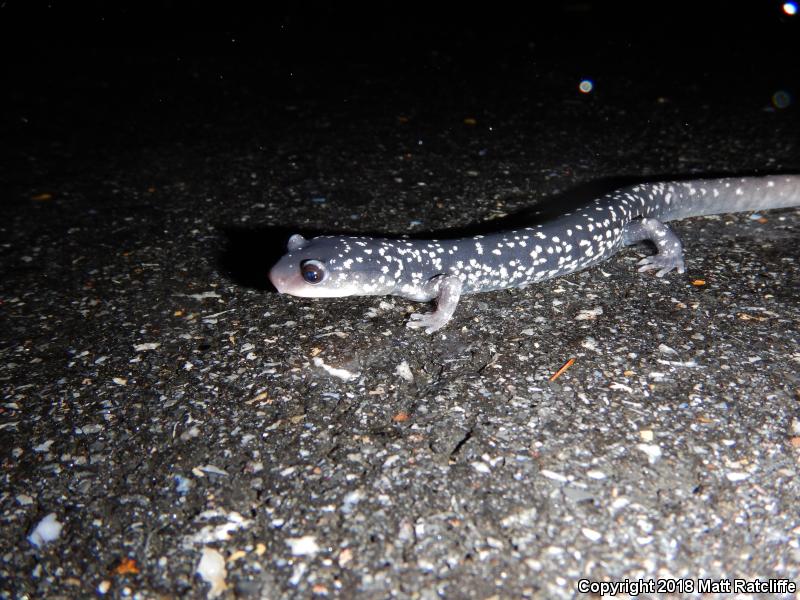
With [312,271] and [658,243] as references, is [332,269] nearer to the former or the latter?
[312,271]

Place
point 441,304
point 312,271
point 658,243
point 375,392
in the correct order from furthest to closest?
point 658,243, point 441,304, point 312,271, point 375,392

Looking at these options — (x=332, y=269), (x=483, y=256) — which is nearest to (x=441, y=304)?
(x=483, y=256)

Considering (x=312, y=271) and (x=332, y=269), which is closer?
(x=312, y=271)

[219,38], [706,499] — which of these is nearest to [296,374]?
[706,499]

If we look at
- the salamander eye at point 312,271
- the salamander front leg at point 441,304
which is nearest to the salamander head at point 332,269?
the salamander eye at point 312,271

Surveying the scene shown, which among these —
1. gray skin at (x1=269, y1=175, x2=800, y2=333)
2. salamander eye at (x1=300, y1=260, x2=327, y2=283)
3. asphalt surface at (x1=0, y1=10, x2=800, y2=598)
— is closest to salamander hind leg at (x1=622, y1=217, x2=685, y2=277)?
gray skin at (x1=269, y1=175, x2=800, y2=333)

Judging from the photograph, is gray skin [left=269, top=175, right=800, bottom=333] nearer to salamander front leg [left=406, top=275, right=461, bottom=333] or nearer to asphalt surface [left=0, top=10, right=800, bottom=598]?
salamander front leg [left=406, top=275, right=461, bottom=333]
